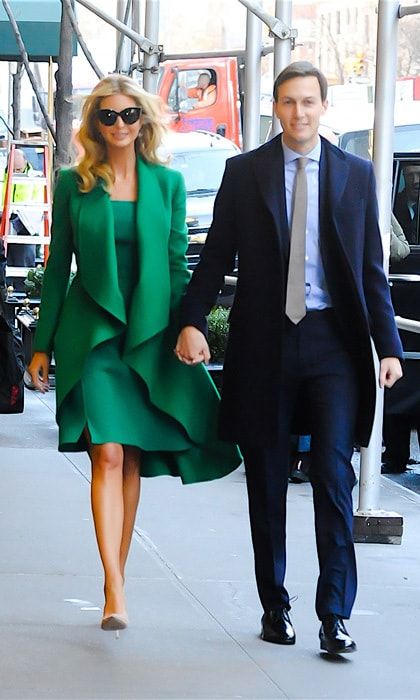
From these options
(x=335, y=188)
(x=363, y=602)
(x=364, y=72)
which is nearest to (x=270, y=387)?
(x=335, y=188)

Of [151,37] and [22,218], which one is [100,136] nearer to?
[151,37]

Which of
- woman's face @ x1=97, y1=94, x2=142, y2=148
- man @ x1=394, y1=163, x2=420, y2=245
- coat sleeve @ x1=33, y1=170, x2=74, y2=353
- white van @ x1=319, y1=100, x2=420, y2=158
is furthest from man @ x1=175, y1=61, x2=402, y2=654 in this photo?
white van @ x1=319, y1=100, x2=420, y2=158

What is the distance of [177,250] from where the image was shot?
5145mm

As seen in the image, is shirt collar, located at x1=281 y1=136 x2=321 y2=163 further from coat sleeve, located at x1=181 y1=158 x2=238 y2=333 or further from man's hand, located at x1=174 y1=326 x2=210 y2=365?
man's hand, located at x1=174 y1=326 x2=210 y2=365

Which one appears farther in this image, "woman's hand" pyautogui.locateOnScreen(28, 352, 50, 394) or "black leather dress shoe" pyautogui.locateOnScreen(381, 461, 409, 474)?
"black leather dress shoe" pyautogui.locateOnScreen(381, 461, 409, 474)

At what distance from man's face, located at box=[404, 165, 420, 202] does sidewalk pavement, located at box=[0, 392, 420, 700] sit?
14.5ft

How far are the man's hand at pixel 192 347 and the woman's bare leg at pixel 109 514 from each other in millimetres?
389

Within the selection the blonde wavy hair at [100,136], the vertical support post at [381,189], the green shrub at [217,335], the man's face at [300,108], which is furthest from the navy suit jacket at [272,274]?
the green shrub at [217,335]

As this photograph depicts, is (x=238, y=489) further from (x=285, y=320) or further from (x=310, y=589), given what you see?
(x=285, y=320)

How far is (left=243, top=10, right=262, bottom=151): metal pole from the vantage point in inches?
370

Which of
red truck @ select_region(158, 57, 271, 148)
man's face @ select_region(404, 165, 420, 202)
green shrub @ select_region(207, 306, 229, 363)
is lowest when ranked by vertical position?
green shrub @ select_region(207, 306, 229, 363)

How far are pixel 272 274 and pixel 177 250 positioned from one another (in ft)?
1.46

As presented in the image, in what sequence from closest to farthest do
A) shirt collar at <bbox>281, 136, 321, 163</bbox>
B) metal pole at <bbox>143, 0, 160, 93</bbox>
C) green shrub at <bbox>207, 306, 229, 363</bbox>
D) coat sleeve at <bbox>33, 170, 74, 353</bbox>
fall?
shirt collar at <bbox>281, 136, 321, 163</bbox> → coat sleeve at <bbox>33, 170, 74, 353</bbox> → green shrub at <bbox>207, 306, 229, 363</bbox> → metal pole at <bbox>143, 0, 160, 93</bbox>

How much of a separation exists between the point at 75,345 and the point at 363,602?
1.54 metres
